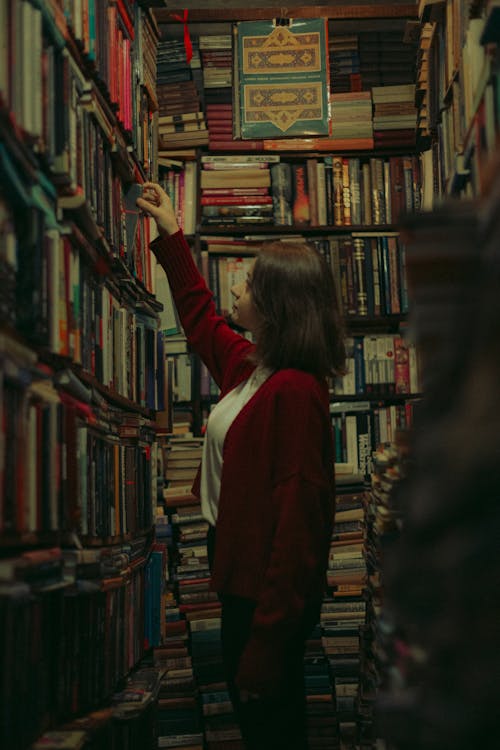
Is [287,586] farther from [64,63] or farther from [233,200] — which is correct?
[233,200]

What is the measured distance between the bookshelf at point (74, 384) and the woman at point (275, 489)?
24cm

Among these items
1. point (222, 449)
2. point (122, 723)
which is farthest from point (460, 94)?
point (122, 723)

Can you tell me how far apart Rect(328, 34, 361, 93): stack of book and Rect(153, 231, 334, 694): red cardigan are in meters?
2.28

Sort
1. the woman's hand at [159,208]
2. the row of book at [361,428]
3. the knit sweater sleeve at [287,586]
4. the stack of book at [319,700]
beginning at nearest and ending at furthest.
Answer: the knit sweater sleeve at [287,586] < the woman's hand at [159,208] < the stack of book at [319,700] < the row of book at [361,428]

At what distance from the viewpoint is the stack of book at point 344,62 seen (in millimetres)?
3605

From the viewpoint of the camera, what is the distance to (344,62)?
361 centimetres

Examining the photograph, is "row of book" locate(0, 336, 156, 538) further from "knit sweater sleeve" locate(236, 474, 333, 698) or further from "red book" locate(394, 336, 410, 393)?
"red book" locate(394, 336, 410, 393)

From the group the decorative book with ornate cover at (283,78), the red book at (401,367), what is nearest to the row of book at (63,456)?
the red book at (401,367)

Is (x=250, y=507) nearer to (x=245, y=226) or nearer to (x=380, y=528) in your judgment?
(x=380, y=528)

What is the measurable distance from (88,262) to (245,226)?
1.95 metres

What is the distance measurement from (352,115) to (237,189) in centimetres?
57

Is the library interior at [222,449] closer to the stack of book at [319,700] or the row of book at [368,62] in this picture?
the stack of book at [319,700]

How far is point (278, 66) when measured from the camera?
338 centimetres

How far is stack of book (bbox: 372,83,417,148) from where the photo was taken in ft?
11.6
